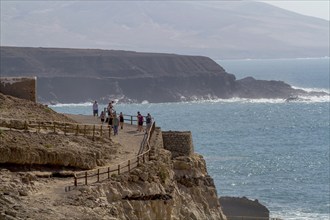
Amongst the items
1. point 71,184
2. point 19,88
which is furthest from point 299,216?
point 71,184

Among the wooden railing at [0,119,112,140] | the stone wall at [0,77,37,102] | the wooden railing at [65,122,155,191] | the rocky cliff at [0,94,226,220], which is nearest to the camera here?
the rocky cliff at [0,94,226,220]

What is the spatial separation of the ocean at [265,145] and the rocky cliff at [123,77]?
15.2ft

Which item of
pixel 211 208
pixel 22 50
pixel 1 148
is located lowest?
pixel 211 208

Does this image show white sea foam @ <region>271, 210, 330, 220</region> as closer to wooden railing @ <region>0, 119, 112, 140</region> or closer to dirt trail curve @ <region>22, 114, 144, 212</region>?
dirt trail curve @ <region>22, 114, 144, 212</region>

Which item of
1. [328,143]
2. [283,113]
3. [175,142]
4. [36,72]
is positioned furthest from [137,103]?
[175,142]

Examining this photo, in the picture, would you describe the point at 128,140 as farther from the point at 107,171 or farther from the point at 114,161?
the point at 107,171

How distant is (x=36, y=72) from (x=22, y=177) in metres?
143

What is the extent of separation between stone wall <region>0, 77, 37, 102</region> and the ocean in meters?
22.6

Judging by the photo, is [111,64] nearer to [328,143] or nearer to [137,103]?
[137,103]

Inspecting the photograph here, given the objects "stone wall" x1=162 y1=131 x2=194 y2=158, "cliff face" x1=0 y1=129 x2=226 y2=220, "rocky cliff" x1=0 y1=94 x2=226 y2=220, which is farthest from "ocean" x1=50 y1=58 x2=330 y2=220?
"cliff face" x1=0 y1=129 x2=226 y2=220

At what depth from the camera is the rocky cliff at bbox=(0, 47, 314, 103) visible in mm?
160250

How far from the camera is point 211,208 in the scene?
30.2 m

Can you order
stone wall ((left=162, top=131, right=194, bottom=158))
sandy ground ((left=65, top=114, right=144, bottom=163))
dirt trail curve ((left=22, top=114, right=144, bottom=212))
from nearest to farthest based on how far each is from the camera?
dirt trail curve ((left=22, top=114, right=144, bottom=212))
sandy ground ((left=65, top=114, right=144, bottom=163))
stone wall ((left=162, top=131, right=194, bottom=158))

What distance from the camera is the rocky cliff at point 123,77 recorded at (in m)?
160
